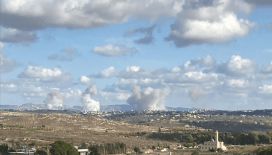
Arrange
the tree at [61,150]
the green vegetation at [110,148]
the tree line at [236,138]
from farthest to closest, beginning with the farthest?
the tree line at [236,138]
the green vegetation at [110,148]
the tree at [61,150]

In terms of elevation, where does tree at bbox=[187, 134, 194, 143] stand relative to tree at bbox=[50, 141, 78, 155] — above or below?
below

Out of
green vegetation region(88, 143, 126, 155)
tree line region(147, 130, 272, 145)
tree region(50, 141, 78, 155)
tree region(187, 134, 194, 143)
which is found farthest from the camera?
tree region(187, 134, 194, 143)

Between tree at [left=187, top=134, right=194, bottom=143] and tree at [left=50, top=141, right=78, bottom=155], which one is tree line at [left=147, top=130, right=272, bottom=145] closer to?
tree at [left=187, top=134, right=194, bottom=143]

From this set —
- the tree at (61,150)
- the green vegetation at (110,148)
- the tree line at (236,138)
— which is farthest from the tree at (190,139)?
the tree at (61,150)

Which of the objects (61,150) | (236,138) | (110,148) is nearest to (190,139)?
(236,138)

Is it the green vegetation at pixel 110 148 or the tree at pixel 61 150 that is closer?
the tree at pixel 61 150

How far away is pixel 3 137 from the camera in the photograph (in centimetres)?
16600

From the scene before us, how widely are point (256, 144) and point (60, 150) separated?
95.7m

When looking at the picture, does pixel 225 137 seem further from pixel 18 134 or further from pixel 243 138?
pixel 18 134

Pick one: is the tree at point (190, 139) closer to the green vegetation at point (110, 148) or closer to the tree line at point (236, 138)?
the tree line at point (236, 138)

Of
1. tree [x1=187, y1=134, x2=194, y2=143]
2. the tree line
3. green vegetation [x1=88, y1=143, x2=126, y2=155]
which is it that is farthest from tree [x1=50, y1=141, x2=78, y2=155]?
the tree line

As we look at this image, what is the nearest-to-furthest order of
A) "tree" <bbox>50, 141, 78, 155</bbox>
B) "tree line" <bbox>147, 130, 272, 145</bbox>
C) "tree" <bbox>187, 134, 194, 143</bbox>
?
"tree" <bbox>50, 141, 78, 155</bbox>, "tree line" <bbox>147, 130, 272, 145</bbox>, "tree" <bbox>187, 134, 194, 143</bbox>

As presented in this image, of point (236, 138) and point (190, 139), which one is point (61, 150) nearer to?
point (190, 139)

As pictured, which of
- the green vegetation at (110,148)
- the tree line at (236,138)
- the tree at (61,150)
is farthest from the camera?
the tree line at (236,138)
